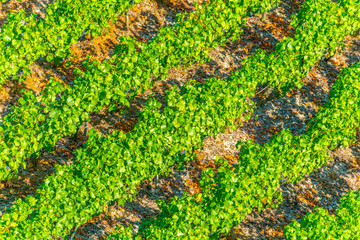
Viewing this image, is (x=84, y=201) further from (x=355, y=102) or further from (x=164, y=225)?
(x=355, y=102)

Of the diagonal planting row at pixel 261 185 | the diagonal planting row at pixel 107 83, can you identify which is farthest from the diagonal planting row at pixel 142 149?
the diagonal planting row at pixel 261 185

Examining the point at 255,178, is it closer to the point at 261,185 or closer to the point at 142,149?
the point at 261,185

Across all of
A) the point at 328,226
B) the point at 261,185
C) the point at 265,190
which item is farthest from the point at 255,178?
the point at 328,226

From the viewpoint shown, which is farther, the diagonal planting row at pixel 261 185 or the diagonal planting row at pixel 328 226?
the diagonal planting row at pixel 328 226

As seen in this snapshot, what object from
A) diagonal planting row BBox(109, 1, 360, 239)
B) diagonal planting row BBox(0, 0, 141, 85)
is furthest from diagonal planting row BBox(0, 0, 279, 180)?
diagonal planting row BBox(109, 1, 360, 239)

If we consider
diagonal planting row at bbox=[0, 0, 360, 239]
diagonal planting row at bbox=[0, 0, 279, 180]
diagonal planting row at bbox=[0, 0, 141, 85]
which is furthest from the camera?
diagonal planting row at bbox=[0, 0, 141, 85]

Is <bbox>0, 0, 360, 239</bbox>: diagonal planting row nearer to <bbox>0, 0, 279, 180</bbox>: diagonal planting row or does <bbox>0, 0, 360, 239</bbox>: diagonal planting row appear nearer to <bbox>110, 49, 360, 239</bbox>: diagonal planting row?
<bbox>0, 0, 279, 180</bbox>: diagonal planting row

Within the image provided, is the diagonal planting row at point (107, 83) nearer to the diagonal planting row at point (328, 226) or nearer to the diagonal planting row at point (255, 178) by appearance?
the diagonal planting row at point (255, 178)
